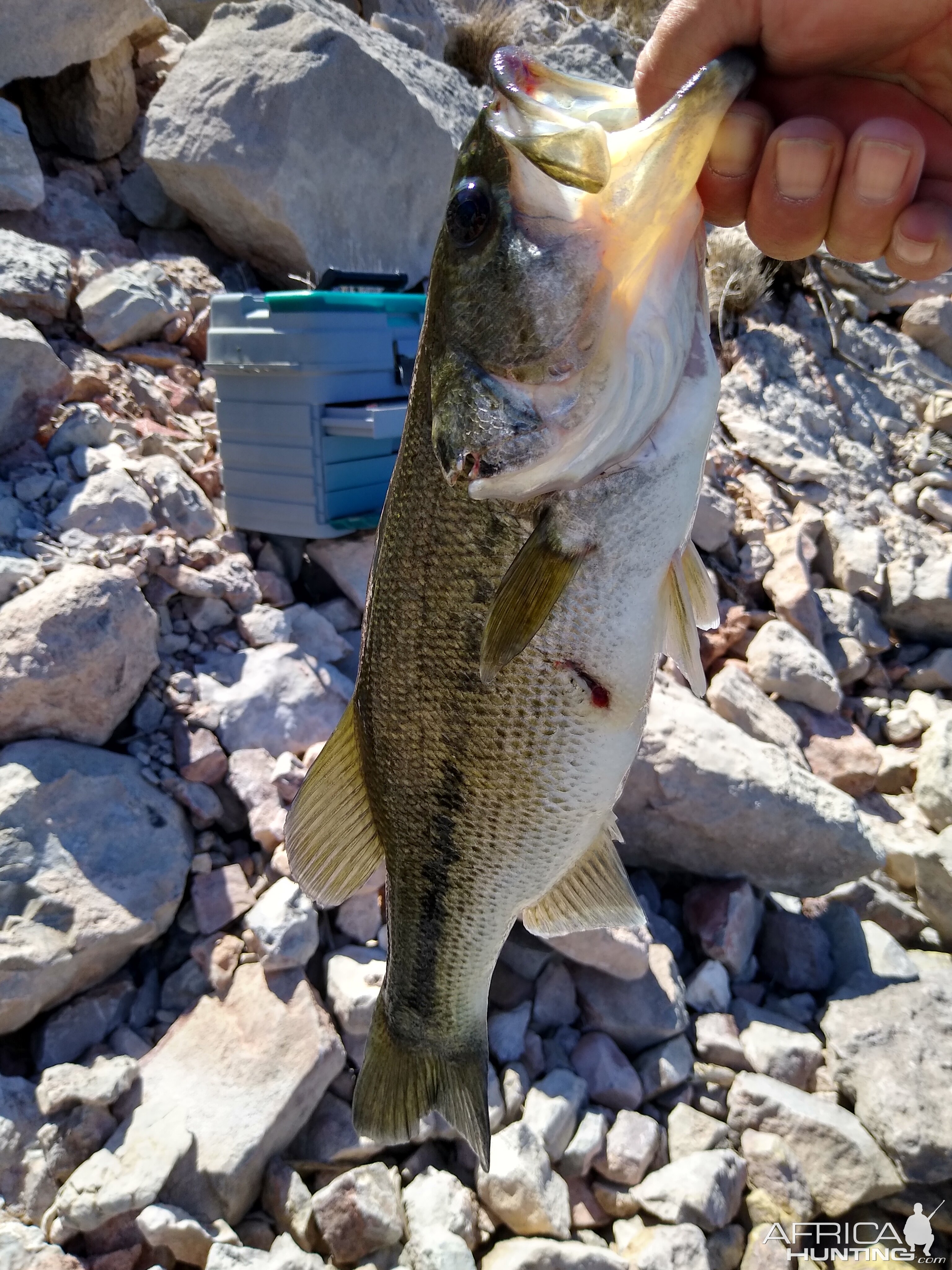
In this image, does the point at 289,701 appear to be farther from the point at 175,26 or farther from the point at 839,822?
the point at 175,26

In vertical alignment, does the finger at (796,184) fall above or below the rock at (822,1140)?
above

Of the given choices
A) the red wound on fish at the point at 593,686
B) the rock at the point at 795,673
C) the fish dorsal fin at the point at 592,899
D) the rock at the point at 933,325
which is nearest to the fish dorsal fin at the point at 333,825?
the fish dorsal fin at the point at 592,899

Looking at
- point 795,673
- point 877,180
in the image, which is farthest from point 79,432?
point 795,673

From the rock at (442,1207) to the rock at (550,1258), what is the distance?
0.09 m

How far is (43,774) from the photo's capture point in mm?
2820

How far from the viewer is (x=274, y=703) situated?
132 inches

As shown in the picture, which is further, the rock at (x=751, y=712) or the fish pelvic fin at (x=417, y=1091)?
the rock at (x=751, y=712)

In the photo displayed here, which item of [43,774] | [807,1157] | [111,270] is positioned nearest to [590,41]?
[111,270]

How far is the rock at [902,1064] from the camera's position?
9.09ft

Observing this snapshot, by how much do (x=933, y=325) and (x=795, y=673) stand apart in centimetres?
436

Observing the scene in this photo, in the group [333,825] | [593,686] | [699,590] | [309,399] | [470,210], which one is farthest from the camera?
[309,399]

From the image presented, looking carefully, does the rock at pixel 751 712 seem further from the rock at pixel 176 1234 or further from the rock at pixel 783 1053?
the rock at pixel 176 1234

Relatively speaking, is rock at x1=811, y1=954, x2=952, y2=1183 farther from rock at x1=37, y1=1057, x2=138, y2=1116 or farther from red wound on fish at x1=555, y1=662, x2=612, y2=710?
red wound on fish at x1=555, y1=662, x2=612, y2=710

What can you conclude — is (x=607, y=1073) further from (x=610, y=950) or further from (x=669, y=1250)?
(x=669, y=1250)
